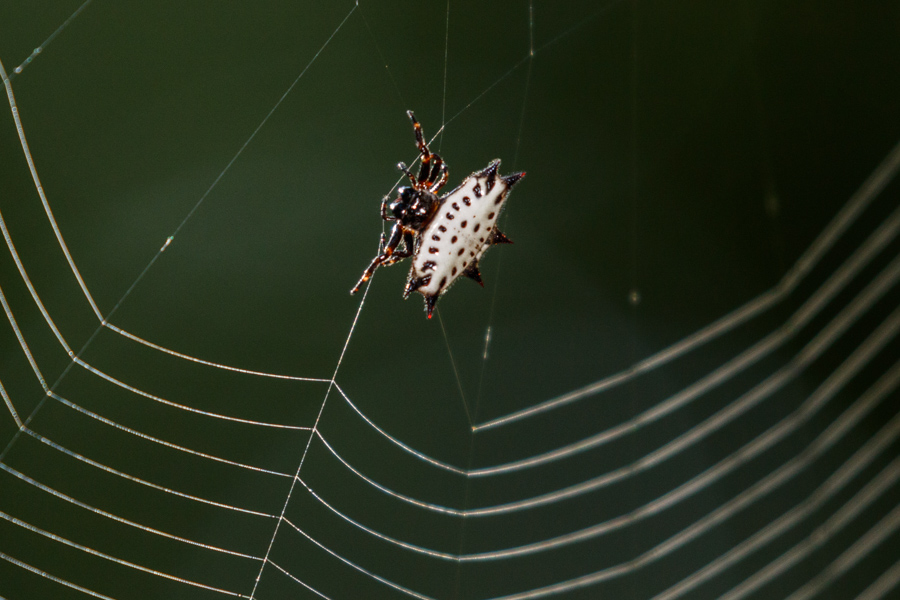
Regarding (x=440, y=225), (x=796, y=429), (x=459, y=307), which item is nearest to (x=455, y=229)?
(x=440, y=225)

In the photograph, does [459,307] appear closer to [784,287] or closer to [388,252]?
[388,252]

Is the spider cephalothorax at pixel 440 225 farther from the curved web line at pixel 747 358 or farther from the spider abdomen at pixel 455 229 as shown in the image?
the curved web line at pixel 747 358

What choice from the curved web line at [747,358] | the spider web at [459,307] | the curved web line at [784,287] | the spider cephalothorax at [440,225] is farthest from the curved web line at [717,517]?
the spider cephalothorax at [440,225]

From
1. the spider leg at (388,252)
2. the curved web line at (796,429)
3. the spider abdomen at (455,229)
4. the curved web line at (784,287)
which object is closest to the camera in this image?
the spider abdomen at (455,229)

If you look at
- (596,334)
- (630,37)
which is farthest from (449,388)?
(630,37)

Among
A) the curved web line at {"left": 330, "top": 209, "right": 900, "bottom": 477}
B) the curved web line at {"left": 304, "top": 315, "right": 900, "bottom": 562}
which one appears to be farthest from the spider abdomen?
the curved web line at {"left": 304, "top": 315, "right": 900, "bottom": 562}

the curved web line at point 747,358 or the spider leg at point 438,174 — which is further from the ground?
the curved web line at point 747,358
